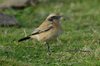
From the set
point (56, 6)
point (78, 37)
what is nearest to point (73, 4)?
point (56, 6)

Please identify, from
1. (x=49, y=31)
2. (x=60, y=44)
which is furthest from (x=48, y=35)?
(x=60, y=44)

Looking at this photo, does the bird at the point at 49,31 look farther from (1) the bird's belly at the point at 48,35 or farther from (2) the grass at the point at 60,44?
(2) the grass at the point at 60,44

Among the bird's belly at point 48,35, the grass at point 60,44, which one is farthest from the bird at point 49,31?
the grass at point 60,44

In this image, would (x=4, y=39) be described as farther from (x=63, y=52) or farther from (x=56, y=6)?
(x=56, y=6)

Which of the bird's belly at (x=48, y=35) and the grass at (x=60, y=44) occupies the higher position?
the bird's belly at (x=48, y=35)

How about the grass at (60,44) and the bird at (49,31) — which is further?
the bird at (49,31)

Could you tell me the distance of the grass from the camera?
381 inches

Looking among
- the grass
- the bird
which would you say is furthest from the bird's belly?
the grass

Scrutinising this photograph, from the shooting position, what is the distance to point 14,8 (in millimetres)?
17438

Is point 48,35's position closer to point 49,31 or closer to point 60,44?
point 49,31

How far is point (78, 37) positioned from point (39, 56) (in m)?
2.22

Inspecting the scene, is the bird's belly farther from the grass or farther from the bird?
the grass

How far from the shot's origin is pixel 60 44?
440 inches

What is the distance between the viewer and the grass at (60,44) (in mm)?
9680
